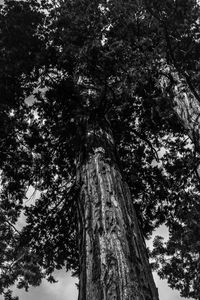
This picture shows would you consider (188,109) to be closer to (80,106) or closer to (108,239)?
(80,106)

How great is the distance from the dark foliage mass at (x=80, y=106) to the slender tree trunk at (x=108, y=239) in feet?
3.89

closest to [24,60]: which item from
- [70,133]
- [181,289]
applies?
[70,133]

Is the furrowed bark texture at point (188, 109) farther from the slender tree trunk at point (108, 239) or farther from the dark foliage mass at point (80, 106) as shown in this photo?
the slender tree trunk at point (108, 239)

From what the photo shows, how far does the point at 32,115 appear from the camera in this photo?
684 cm

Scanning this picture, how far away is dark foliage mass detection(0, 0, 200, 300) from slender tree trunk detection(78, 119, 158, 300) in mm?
1185

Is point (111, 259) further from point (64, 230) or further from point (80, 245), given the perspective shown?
point (64, 230)

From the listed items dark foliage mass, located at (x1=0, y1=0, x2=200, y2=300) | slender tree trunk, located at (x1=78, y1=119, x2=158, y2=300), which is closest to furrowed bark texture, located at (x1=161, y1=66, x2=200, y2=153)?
dark foliage mass, located at (x1=0, y1=0, x2=200, y2=300)

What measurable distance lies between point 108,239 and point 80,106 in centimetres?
297

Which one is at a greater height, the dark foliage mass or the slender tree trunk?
the dark foliage mass

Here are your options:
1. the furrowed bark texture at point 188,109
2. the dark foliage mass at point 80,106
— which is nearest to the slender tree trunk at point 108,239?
the dark foliage mass at point 80,106

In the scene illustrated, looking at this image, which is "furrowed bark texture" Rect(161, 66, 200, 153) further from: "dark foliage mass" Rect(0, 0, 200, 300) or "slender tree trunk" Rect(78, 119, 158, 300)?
"slender tree trunk" Rect(78, 119, 158, 300)

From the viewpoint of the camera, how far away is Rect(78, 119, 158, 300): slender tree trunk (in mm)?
2041

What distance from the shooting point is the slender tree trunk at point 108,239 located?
6.70ft

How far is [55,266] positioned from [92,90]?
4483 millimetres
